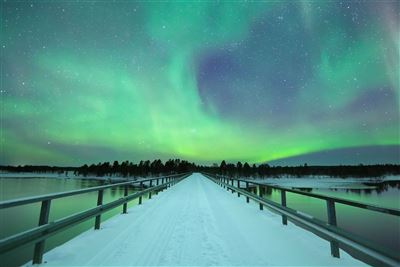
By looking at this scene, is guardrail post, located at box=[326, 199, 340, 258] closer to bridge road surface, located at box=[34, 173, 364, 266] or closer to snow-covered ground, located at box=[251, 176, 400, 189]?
bridge road surface, located at box=[34, 173, 364, 266]

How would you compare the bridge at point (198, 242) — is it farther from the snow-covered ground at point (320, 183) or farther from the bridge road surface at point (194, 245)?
the snow-covered ground at point (320, 183)

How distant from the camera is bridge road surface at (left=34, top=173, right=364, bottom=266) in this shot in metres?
4.75

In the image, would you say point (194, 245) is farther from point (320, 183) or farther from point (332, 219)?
point (320, 183)

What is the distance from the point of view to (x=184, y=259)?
4.74 m

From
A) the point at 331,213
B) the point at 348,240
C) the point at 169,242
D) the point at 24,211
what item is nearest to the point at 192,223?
the point at 169,242

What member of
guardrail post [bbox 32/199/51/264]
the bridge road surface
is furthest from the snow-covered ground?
guardrail post [bbox 32/199/51/264]

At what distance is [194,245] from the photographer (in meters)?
5.64

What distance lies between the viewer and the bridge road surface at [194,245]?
15.6ft

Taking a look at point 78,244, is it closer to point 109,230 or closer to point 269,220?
point 109,230

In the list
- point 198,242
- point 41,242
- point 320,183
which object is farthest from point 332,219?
point 320,183

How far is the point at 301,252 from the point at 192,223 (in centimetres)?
349

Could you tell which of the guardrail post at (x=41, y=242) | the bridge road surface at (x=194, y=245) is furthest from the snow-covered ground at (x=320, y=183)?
the guardrail post at (x=41, y=242)

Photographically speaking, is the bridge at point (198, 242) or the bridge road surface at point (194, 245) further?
the bridge road surface at point (194, 245)

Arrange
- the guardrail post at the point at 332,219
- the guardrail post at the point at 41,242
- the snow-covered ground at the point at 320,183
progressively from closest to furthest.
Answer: the guardrail post at the point at 41,242 < the guardrail post at the point at 332,219 < the snow-covered ground at the point at 320,183
